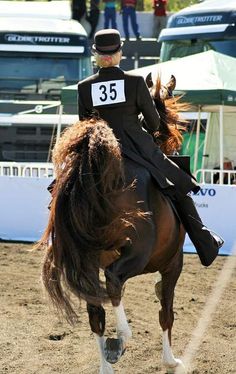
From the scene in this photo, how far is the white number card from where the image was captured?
6.41 meters

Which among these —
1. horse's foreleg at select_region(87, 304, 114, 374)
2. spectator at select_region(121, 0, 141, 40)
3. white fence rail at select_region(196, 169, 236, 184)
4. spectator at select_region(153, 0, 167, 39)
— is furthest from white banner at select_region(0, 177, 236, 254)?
spectator at select_region(153, 0, 167, 39)

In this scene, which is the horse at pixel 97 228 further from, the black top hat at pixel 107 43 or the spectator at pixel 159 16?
the spectator at pixel 159 16

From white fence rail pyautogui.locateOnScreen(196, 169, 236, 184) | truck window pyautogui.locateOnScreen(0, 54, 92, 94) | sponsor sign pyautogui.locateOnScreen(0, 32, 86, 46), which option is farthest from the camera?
truck window pyautogui.locateOnScreen(0, 54, 92, 94)

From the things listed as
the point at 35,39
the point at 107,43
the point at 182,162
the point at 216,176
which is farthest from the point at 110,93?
the point at 35,39

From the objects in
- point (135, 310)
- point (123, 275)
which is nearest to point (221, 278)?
point (135, 310)

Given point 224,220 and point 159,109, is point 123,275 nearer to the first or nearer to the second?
point 159,109

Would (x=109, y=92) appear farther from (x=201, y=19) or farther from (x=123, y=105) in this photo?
(x=201, y=19)

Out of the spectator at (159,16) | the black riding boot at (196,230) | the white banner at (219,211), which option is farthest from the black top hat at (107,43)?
the spectator at (159,16)

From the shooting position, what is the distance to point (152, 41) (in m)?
24.7

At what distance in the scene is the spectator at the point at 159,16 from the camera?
25.0m

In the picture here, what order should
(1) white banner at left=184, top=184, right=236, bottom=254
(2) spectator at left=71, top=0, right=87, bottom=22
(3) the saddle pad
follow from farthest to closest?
(2) spectator at left=71, top=0, right=87, bottom=22, (1) white banner at left=184, top=184, right=236, bottom=254, (3) the saddle pad

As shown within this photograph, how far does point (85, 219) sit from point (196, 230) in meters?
1.39

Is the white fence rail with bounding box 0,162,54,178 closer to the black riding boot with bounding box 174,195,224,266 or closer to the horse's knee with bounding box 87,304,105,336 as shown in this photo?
the black riding boot with bounding box 174,195,224,266

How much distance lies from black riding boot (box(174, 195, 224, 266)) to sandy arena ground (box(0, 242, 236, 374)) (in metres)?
0.85
